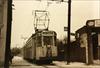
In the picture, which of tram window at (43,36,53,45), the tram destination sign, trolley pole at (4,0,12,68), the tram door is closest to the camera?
trolley pole at (4,0,12,68)

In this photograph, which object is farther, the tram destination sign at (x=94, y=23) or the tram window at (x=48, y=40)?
the tram destination sign at (x=94, y=23)

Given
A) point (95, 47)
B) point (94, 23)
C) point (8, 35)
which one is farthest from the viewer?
point (95, 47)

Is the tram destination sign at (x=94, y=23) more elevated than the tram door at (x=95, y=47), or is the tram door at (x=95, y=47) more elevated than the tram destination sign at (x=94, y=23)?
the tram destination sign at (x=94, y=23)

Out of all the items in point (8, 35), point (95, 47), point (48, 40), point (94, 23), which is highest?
point (94, 23)

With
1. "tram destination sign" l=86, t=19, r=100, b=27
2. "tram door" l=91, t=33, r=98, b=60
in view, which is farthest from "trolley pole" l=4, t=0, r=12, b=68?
"tram door" l=91, t=33, r=98, b=60

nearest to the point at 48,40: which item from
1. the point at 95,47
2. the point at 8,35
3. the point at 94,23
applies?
the point at 94,23

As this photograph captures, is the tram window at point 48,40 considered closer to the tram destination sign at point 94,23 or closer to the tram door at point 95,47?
the tram destination sign at point 94,23

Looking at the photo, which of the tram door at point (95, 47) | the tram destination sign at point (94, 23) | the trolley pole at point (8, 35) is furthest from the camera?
the tram door at point (95, 47)

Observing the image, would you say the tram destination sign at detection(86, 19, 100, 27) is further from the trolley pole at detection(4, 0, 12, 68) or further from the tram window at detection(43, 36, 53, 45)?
the trolley pole at detection(4, 0, 12, 68)

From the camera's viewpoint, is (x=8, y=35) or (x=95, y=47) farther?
(x=95, y=47)

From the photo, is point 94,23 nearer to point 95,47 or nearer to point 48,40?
point 48,40

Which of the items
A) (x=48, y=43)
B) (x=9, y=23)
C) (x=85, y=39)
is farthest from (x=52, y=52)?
(x=9, y=23)

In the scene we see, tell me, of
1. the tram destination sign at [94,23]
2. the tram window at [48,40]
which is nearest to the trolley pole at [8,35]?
the tram window at [48,40]

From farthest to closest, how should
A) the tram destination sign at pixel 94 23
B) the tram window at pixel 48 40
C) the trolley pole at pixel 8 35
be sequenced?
the tram destination sign at pixel 94 23 < the tram window at pixel 48 40 < the trolley pole at pixel 8 35
